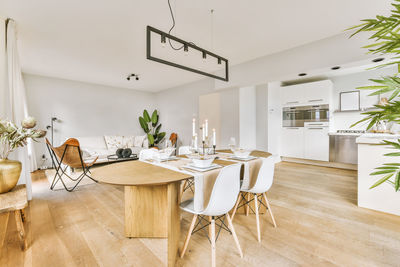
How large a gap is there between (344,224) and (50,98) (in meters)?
6.70

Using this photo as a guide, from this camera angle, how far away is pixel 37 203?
8.87 ft

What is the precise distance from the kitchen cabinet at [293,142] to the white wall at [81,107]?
4.98 meters

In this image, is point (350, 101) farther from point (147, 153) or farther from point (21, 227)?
point (21, 227)

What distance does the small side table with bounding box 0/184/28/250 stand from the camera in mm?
1602

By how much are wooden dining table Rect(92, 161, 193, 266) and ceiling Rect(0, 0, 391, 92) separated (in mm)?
1946

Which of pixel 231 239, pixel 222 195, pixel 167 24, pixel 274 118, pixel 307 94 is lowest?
pixel 231 239

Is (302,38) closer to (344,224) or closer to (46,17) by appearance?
(344,224)

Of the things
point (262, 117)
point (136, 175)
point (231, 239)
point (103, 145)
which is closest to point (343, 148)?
point (262, 117)

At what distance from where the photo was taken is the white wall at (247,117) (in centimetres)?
464

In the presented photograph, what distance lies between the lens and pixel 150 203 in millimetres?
1851

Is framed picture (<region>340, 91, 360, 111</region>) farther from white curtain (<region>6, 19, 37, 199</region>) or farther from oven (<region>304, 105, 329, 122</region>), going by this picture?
white curtain (<region>6, 19, 37, 199</region>)

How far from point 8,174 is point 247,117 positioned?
14.8 ft

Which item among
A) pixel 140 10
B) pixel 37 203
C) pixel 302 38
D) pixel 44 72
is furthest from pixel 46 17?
pixel 302 38

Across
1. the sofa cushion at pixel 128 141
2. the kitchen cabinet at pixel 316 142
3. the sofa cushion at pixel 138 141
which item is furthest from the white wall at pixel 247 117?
the sofa cushion at pixel 128 141
